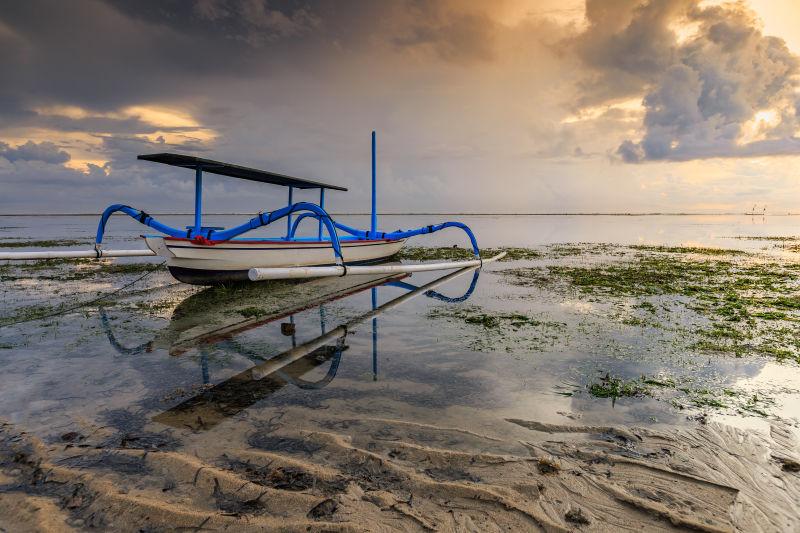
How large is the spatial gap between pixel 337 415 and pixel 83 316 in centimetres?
Result: 876

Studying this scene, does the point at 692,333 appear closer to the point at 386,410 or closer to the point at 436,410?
the point at 436,410

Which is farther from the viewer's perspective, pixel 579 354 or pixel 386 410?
pixel 579 354

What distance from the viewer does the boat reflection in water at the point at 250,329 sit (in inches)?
212

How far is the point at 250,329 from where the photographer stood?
30.2 feet

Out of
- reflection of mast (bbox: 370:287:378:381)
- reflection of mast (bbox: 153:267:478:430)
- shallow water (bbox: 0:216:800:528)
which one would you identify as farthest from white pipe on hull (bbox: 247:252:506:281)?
reflection of mast (bbox: 153:267:478:430)

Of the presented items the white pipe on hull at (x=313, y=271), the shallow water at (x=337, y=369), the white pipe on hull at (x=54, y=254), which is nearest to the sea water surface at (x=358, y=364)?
the shallow water at (x=337, y=369)

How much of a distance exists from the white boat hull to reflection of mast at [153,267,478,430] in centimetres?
616

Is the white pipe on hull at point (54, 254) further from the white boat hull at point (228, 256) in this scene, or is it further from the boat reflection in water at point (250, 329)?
the boat reflection in water at point (250, 329)

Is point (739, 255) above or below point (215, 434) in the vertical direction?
above

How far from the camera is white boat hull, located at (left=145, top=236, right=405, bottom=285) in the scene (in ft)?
42.3

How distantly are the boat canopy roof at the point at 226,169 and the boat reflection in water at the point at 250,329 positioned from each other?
13.5 ft

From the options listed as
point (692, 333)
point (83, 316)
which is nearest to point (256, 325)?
point (83, 316)

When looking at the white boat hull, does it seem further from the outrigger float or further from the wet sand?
the wet sand

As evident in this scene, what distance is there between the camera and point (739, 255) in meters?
25.6
